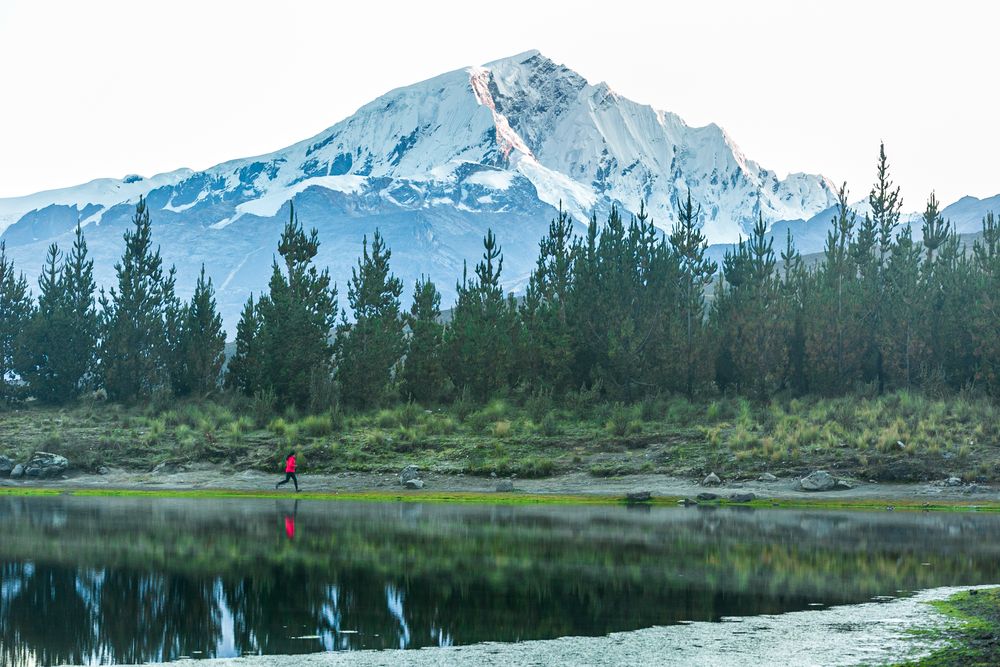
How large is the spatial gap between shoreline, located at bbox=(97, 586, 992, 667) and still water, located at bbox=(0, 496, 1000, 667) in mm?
536

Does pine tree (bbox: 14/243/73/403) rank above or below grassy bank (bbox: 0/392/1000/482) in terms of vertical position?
above

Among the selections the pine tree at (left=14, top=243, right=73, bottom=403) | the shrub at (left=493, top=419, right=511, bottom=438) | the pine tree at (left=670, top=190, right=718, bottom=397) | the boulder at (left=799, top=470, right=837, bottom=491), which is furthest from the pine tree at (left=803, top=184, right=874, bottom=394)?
the pine tree at (left=14, top=243, right=73, bottom=403)

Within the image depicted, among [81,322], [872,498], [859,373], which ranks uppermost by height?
[81,322]

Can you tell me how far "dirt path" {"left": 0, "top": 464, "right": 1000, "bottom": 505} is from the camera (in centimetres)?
3372

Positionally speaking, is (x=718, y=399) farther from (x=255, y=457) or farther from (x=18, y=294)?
(x=18, y=294)

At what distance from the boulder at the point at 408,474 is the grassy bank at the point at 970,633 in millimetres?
24117

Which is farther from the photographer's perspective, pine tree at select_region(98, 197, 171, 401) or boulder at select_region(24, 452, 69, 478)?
pine tree at select_region(98, 197, 171, 401)

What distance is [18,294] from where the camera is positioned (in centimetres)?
6581

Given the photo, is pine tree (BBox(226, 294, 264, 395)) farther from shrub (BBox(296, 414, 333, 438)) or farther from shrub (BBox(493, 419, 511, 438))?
shrub (BBox(493, 419, 511, 438))

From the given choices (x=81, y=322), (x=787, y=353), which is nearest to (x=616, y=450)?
(x=787, y=353)

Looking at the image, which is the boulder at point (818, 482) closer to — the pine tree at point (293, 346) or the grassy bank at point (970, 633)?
the grassy bank at point (970, 633)

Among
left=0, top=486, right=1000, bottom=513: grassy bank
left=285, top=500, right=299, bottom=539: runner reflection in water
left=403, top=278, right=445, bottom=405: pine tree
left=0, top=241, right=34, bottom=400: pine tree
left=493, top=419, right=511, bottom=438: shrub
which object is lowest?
left=0, top=486, right=1000, bottom=513: grassy bank

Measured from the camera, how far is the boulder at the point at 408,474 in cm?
3834

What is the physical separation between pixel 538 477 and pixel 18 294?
41299 millimetres
